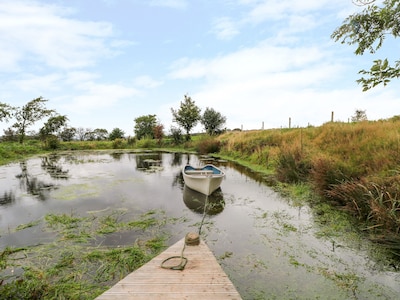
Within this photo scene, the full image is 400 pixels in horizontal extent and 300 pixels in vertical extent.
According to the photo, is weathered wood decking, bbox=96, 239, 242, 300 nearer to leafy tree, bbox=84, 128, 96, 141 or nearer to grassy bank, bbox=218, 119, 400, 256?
grassy bank, bbox=218, 119, 400, 256

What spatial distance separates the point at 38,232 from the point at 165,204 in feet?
11.8

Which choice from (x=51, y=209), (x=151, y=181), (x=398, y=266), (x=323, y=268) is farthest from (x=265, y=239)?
(x=151, y=181)

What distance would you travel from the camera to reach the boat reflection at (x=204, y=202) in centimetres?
736

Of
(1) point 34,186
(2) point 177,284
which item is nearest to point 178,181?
(1) point 34,186

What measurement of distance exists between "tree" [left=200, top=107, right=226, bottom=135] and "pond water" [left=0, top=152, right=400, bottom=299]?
30.4 meters

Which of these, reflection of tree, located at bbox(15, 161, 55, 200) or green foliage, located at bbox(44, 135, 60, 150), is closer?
reflection of tree, located at bbox(15, 161, 55, 200)

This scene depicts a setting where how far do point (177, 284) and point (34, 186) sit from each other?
1069 cm

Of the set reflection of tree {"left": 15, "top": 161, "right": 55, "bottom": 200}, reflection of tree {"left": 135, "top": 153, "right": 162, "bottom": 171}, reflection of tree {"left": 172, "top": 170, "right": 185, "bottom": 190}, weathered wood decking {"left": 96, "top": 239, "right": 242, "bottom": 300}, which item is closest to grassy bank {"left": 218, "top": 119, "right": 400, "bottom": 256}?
weathered wood decking {"left": 96, "top": 239, "right": 242, "bottom": 300}

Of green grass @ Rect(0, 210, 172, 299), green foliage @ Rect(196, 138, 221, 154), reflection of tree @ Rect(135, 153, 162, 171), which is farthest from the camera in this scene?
green foliage @ Rect(196, 138, 221, 154)

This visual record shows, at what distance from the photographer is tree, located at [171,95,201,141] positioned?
123 feet

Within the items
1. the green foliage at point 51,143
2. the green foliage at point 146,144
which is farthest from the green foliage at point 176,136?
the green foliage at point 51,143

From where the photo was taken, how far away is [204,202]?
8.14 m

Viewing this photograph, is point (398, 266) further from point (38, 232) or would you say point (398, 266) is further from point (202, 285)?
point (38, 232)

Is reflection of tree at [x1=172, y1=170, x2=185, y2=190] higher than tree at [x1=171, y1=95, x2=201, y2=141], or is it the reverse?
tree at [x1=171, y1=95, x2=201, y2=141]
